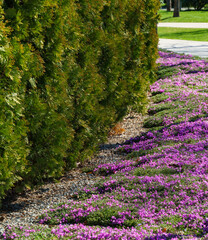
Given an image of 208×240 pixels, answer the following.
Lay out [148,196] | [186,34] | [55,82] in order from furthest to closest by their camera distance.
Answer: [186,34] < [55,82] < [148,196]

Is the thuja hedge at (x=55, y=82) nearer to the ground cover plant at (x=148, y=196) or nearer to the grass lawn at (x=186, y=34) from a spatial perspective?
the ground cover plant at (x=148, y=196)

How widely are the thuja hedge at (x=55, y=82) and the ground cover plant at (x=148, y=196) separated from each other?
0.73 metres

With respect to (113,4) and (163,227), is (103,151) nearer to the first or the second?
(113,4)

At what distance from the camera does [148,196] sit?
484cm

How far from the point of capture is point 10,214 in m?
4.97

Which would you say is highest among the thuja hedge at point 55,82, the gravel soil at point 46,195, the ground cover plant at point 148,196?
the thuja hedge at point 55,82

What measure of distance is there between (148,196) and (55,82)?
7.26 feet

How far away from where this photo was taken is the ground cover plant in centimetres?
400

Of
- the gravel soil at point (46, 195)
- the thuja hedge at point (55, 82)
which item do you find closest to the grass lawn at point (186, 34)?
the thuja hedge at point (55, 82)

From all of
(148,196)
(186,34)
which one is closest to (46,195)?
(148,196)

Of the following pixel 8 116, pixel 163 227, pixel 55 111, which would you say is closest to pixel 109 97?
pixel 55 111

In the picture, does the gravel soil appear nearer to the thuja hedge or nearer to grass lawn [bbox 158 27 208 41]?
the thuja hedge

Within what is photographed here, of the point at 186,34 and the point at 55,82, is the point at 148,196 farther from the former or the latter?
the point at 186,34

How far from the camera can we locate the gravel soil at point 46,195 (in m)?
4.80
